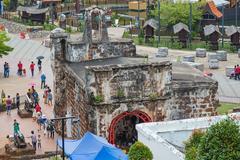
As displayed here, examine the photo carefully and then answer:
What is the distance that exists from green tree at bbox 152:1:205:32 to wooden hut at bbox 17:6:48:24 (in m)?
12.5

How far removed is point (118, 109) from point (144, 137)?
7.64 m

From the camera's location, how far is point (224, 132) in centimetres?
1655

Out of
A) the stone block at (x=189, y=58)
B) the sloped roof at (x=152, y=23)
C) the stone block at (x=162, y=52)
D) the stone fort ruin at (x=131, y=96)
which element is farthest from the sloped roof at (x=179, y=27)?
the stone fort ruin at (x=131, y=96)

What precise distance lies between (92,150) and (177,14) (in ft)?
146

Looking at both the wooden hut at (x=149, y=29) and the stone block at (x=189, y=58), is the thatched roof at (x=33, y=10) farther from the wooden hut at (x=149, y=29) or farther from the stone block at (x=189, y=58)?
the stone block at (x=189, y=58)

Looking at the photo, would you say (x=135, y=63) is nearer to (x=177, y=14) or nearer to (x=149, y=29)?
(x=149, y=29)

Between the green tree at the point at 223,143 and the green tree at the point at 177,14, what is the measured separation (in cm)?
5191

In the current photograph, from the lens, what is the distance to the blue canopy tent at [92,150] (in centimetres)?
2470

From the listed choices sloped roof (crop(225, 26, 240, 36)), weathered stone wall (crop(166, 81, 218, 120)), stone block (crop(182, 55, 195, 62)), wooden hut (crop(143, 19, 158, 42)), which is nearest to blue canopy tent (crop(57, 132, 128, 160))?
weathered stone wall (crop(166, 81, 218, 120))

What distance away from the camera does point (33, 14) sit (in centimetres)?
7475

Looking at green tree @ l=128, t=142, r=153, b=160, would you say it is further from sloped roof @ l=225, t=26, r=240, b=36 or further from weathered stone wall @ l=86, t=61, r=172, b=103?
sloped roof @ l=225, t=26, r=240, b=36

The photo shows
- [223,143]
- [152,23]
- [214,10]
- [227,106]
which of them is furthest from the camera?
[214,10]

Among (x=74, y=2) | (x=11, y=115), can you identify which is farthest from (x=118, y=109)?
(x=74, y=2)

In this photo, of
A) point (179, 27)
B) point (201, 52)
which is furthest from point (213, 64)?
point (179, 27)
